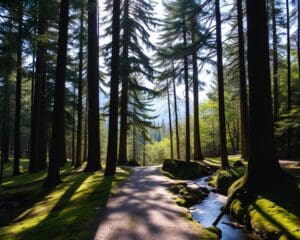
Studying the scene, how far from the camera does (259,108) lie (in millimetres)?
8430

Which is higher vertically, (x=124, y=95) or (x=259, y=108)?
(x=124, y=95)

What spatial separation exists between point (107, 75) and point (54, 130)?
44.1 feet

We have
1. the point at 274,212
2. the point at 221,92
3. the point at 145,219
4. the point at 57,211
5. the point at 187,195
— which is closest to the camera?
the point at 274,212

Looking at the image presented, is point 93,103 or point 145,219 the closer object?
point 145,219

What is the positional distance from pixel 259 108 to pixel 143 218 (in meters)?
4.17

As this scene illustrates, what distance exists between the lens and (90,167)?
1636 cm

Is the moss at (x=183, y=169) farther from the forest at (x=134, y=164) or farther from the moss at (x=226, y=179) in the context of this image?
the moss at (x=226, y=179)

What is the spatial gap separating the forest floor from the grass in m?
0.33

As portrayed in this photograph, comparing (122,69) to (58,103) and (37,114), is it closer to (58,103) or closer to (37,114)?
(37,114)

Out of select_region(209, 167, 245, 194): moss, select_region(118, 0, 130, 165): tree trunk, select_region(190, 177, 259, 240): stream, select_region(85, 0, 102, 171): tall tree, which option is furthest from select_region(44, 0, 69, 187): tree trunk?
select_region(118, 0, 130, 165): tree trunk

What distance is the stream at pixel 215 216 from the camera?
6479 mm

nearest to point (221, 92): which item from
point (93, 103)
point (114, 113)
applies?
point (114, 113)

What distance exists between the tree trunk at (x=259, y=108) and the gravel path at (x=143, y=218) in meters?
2.14

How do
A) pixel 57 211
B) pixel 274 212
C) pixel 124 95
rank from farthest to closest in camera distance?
pixel 124 95 < pixel 57 211 < pixel 274 212
